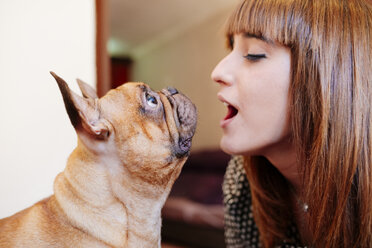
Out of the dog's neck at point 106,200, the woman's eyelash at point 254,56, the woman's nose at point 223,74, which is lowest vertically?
the dog's neck at point 106,200

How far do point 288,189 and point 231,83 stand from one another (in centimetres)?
53

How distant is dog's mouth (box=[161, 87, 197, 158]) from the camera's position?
827 mm

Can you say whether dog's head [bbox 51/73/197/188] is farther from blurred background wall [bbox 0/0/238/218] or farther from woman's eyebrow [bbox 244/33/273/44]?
woman's eyebrow [bbox 244/33/273/44]

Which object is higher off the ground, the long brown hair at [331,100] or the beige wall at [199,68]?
the long brown hair at [331,100]

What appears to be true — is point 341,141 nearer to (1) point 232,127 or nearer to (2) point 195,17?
(1) point 232,127

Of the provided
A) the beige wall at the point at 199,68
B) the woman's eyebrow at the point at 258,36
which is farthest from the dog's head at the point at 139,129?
the beige wall at the point at 199,68

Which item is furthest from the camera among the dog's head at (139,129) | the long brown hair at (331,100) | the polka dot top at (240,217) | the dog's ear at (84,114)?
the polka dot top at (240,217)

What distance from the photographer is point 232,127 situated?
39.9 inches

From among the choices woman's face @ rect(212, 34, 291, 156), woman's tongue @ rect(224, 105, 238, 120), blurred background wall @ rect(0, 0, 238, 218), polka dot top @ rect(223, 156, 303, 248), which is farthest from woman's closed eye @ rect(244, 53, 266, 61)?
polka dot top @ rect(223, 156, 303, 248)

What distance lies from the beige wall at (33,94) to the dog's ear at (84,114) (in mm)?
144

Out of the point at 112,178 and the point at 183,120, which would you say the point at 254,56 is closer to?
the point at 183,120

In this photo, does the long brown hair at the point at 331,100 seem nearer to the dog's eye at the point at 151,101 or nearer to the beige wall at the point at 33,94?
the dog's eye at the point at 151,101

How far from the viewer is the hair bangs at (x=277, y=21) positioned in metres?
0.92

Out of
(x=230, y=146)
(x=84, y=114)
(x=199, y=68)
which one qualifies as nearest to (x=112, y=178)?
(x=84, y=114)
